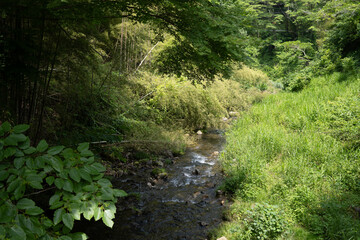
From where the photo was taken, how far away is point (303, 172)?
4012 mm

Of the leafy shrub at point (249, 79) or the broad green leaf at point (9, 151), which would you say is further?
the leafy shrub at point (249, 79)

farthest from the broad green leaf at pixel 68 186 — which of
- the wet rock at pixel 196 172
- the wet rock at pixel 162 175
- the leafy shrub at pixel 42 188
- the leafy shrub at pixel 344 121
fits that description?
the leafy shrub at pixel 344 121

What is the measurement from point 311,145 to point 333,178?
1.05 m

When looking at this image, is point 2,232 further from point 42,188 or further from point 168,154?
point 168,154

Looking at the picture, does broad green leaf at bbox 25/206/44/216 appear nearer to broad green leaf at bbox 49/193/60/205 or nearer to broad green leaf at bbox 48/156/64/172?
broad green leaf at bbox 49/193/60/205

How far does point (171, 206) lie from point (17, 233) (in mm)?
3324

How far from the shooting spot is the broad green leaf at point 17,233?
1094mm

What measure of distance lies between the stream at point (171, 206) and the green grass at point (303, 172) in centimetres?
40

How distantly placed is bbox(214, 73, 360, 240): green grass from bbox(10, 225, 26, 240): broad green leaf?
2.61 metres

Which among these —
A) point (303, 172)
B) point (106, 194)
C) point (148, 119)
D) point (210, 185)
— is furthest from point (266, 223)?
point (148, 119)

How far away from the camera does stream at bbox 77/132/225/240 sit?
346 cm

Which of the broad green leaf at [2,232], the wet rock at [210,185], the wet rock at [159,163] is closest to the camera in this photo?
the broad green leaf at [2,232]

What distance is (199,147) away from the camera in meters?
7.41

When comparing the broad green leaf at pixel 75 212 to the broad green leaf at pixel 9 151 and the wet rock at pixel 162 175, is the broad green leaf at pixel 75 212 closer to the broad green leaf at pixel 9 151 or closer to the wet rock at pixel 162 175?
the broad green leaf at pixel 9 151
